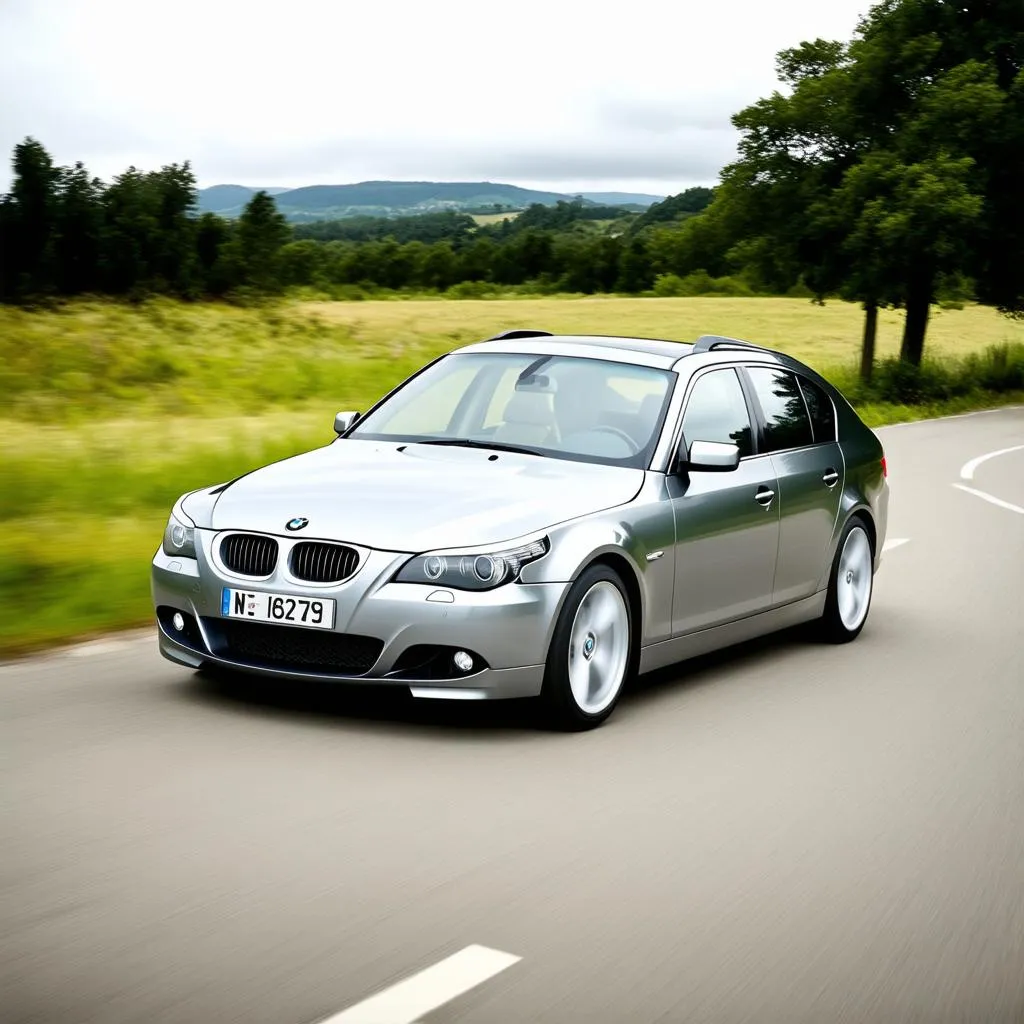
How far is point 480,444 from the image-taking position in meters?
7.46

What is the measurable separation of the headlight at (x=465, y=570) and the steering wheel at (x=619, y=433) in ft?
4.16

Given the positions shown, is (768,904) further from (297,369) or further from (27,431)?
(297,369)

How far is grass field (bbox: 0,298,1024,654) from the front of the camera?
984 cm

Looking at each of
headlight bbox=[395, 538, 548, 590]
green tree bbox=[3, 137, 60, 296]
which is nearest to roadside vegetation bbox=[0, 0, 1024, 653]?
green tree bbox=[3, 137, 60, 296]

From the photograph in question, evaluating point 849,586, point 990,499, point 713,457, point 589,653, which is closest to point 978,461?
point 990,499

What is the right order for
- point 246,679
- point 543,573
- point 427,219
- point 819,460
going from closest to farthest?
point 543,573 → point 246,679 → point 819,460 → point 427,219

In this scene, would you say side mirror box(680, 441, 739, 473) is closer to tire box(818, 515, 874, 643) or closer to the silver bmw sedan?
the silver bmw sedan

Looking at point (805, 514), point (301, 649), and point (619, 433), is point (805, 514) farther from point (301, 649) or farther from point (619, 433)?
point (301, 649)

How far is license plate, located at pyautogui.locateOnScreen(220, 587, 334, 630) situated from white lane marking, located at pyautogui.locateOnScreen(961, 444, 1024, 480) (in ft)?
45.6

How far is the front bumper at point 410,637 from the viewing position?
614 centimetres

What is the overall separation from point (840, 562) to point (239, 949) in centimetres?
545

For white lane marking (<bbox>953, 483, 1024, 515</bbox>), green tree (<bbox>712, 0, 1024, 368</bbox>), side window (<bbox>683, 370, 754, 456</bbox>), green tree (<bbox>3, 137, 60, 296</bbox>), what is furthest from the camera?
green tree (<bbox>712, 0, 1024, 368</bbox>)

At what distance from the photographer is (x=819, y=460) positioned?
8664 mm

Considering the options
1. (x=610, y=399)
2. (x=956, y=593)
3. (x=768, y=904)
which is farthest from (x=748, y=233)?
(x=768, y=904)
